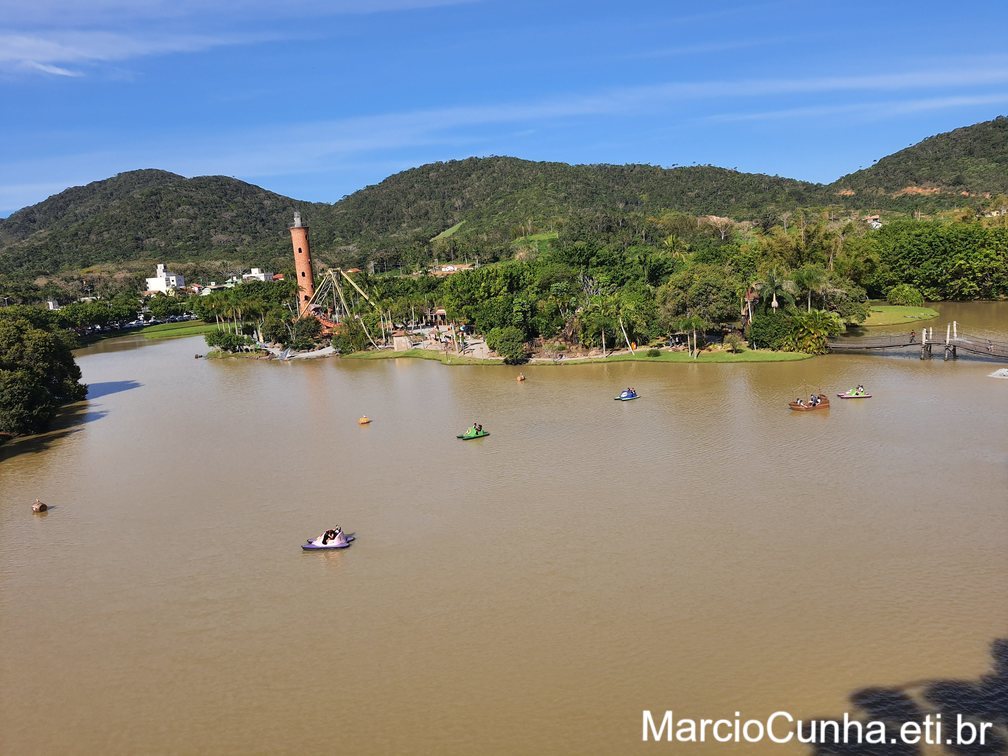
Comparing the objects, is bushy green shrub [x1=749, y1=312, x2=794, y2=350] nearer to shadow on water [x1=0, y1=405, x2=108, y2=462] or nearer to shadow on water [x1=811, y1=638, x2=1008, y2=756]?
shadow on water [x1=811, y1=638, x2=1008, y2=756]

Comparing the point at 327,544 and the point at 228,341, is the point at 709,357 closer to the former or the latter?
the point at 327,544

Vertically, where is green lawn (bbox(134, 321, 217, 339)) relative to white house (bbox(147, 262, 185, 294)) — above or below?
below

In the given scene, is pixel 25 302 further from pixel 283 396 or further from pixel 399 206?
pixel 399 206

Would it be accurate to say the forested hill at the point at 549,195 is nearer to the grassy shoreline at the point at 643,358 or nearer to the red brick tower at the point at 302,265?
the red brick tower at the point at 302,265

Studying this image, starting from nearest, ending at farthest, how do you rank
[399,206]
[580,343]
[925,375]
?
1. [925,375]
2. [580,343]
3. [399,206]

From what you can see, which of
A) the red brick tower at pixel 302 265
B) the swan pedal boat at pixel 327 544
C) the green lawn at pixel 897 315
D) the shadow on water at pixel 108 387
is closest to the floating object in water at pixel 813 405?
the swan pedal boat at pixel 327 544

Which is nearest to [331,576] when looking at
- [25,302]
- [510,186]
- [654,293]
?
[654,293]

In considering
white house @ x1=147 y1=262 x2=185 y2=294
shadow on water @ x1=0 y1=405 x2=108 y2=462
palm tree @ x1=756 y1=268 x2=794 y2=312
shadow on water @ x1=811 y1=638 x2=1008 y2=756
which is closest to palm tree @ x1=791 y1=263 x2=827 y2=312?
palm tree @ x1=756 y1=268 x2=794 y2=312
